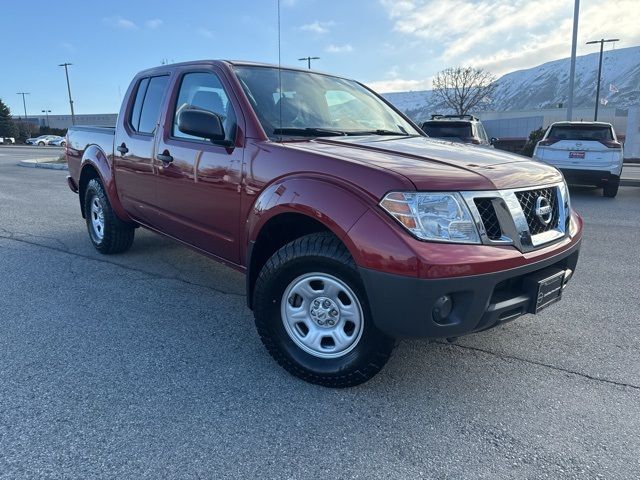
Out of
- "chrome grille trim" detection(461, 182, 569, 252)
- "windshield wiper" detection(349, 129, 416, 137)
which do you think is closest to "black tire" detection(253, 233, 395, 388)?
"chrome grille trim" detection(461, 182, 569, 252)

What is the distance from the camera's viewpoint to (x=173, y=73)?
4.17 m

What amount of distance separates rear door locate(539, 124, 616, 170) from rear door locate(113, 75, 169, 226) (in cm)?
862

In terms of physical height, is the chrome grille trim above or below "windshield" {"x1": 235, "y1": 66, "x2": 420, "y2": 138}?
→ below

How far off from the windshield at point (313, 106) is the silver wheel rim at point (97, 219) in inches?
106

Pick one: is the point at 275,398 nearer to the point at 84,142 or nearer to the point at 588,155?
the point at 84,142

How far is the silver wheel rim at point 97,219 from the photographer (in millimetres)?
5418

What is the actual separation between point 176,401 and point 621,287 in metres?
4.02

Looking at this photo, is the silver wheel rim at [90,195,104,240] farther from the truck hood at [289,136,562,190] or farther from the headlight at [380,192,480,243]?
the headlight at [380,192,480,243]

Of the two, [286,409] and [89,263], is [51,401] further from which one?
[89,263]

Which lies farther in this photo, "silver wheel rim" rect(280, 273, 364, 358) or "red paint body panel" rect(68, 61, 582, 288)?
"silver wheel rim" rect(280, 273, 364, 358)

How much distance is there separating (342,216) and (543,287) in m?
1.14

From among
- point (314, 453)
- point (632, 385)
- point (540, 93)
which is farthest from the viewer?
point (540, 93)

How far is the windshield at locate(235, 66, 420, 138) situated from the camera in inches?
134

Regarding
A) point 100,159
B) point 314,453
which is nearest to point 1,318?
point 100,159
